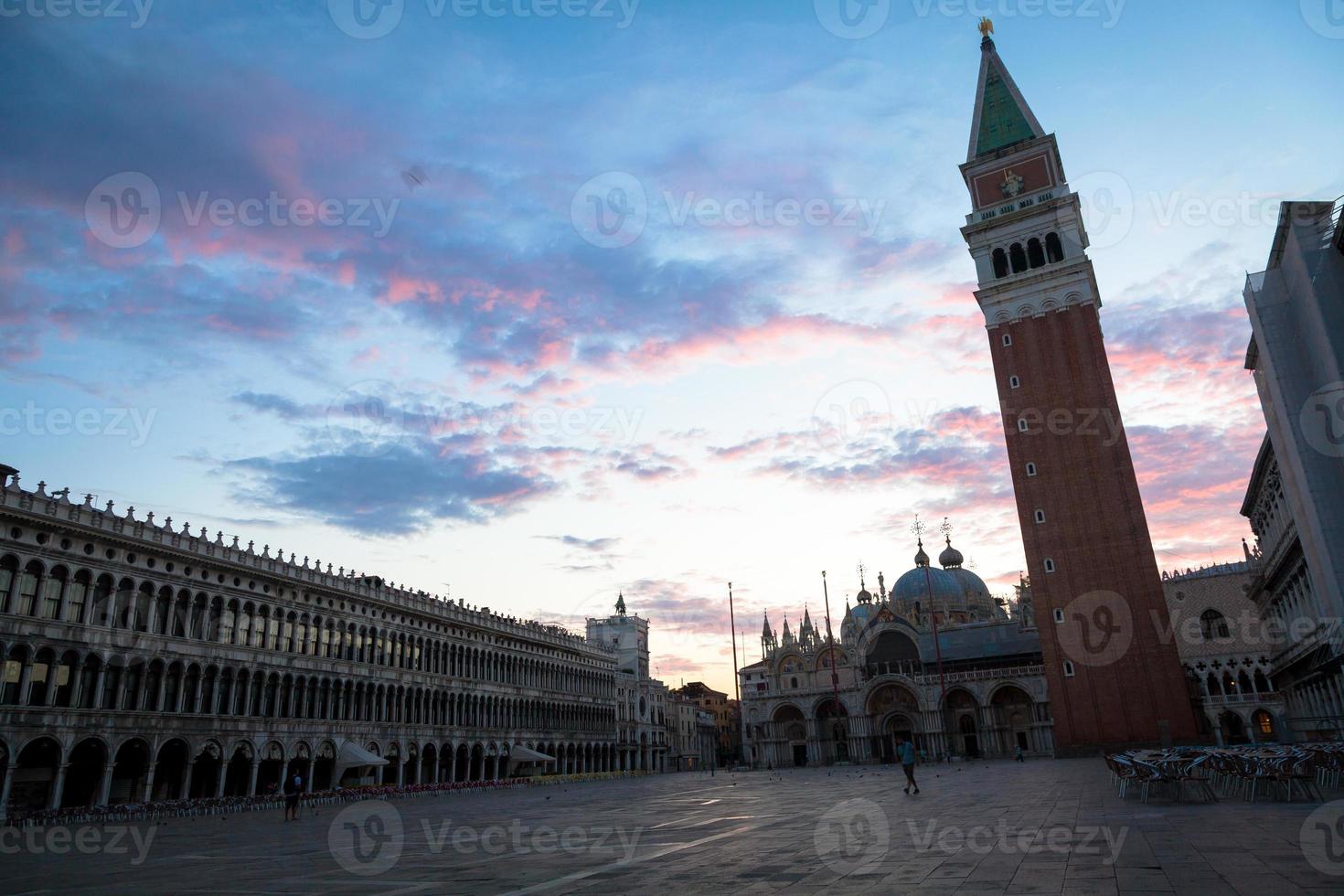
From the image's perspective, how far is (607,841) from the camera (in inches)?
565

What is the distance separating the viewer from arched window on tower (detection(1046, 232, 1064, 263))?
196 ft

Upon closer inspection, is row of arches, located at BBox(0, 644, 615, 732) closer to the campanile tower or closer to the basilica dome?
the campanile tower

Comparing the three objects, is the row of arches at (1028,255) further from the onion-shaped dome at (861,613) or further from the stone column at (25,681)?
the stone column at (25,681)

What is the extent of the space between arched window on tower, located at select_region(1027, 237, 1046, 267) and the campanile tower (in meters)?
0.09

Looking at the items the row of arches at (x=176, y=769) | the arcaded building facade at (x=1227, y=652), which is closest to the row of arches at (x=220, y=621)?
the row of arches at (x=176, y=769)

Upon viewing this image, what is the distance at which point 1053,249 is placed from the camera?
6034cm

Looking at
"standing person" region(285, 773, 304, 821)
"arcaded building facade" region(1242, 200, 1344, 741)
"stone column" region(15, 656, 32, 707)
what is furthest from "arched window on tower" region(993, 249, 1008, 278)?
"stone column" region(15, 656, 32, 707)

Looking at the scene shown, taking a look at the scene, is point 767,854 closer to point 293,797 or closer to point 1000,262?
point 293,797

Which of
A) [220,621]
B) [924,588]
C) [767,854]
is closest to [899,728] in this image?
[924,588]

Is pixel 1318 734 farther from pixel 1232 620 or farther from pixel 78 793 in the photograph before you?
pixel 78 793

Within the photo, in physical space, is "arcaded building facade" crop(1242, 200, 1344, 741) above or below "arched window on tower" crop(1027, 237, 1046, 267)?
below

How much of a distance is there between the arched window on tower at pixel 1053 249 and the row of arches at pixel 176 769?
53.1 metres

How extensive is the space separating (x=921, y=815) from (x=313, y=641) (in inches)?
1557

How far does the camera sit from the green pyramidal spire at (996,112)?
64438 mm
